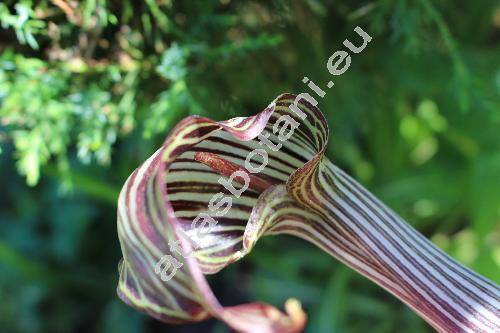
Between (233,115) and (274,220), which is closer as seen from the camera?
(274,220)

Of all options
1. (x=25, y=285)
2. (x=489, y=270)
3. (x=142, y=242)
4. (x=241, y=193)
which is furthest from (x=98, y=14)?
(x=489, y=270)

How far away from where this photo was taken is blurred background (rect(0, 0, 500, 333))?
93 cm

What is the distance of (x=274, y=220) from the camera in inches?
28.1

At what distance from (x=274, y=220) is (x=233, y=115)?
9.9 inches

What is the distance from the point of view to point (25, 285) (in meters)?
1.42

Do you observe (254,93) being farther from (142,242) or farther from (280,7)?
(142,242)

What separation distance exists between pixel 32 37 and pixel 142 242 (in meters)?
0.45

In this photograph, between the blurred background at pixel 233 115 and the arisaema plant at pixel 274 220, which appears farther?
the blurred background at pixel 233 115

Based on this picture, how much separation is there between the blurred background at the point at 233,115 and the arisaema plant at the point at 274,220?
8.2 inches

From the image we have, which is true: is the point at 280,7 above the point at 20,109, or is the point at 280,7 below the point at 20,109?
above

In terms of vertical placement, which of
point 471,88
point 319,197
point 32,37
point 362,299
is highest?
point 471,88

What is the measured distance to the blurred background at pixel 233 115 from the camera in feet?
3.06

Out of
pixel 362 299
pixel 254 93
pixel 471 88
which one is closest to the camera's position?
pixel 471 88

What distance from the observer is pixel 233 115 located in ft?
3.03
